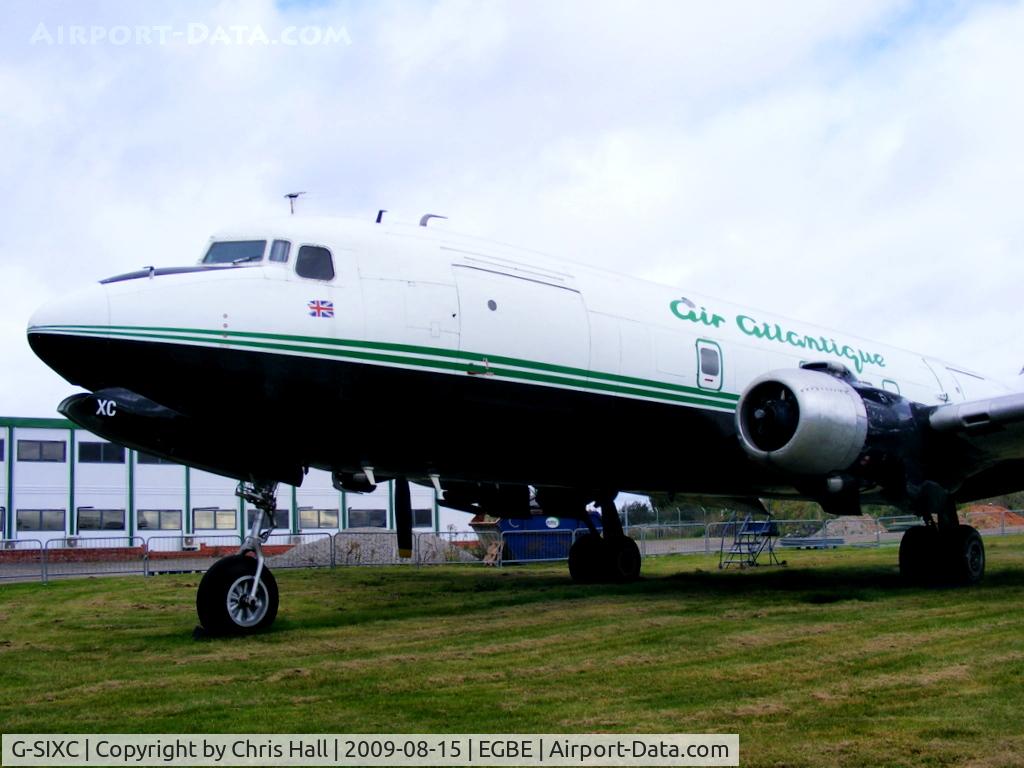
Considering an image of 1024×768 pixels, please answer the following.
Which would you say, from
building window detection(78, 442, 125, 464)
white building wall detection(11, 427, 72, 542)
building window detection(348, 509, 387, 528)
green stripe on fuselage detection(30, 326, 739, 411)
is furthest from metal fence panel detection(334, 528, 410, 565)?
white building wall detection(11, 427, 72, 542)

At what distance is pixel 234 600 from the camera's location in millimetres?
10609

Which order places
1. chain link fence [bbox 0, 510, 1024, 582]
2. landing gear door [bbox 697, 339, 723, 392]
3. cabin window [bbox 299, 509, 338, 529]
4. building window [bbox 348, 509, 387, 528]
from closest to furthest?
landing gear door [bbox 697, 339, 723, 392] → chain link fence [bbox 0, 510, 1024, 582] → cabin window [bbox 299, 509, 338, 529] → building window [bbox 348, 509, 387, 528]

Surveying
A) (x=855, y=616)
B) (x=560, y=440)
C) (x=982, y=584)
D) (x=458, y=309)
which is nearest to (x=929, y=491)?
(x=982, y=584)

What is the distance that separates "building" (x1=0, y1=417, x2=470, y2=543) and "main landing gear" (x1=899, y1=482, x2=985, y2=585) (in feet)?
97.0

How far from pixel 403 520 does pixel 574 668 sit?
4.71 metres

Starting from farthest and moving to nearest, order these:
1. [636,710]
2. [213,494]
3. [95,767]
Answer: [213,494]
[636,710]
[95,767]

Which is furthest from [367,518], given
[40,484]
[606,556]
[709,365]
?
[709,365]

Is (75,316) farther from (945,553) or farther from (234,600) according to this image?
(945,553)

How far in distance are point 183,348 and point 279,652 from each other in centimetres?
312

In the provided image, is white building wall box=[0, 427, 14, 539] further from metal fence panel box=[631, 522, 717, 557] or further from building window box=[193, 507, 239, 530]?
metal fence panel box=[631, 522, 717, 557]

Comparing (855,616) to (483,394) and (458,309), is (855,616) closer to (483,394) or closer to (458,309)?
(483,394)

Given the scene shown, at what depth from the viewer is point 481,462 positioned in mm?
12742

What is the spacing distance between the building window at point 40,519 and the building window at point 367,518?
40.1ft

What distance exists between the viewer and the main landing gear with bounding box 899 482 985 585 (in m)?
14.7
